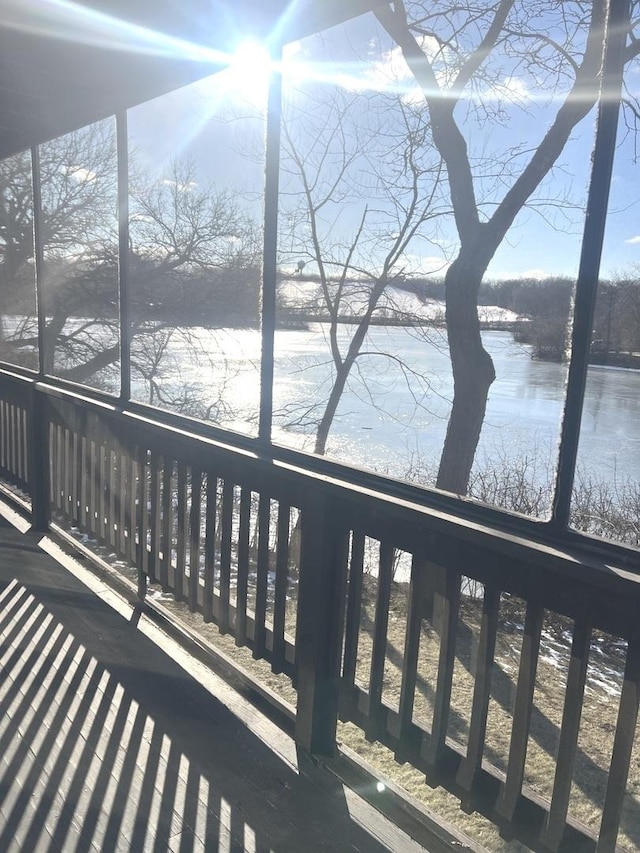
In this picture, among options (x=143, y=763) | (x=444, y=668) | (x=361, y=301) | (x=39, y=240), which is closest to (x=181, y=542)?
(x=143, y=763)

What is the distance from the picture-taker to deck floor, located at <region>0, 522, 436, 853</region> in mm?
1562

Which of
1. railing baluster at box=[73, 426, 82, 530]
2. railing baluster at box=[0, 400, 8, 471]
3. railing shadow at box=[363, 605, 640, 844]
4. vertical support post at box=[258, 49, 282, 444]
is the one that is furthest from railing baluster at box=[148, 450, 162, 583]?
railing baluster at box=[0, 400, 8, 471]

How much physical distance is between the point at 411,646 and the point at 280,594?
0.56 meters

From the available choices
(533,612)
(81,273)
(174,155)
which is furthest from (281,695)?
(81,273)

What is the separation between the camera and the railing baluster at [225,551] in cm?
228

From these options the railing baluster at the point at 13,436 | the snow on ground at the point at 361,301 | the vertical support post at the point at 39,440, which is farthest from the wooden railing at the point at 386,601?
the snow on ground at the point at 361,301

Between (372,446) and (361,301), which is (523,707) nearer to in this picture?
(361,301)

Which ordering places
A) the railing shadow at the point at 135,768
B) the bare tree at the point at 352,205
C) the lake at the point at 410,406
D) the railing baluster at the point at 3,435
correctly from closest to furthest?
1. the railing shadow at the point at 135,768
2. the railing baluster at the point at 3,435
3. the lake at the point at 410,406
4. the bare tree at the point at 352,205

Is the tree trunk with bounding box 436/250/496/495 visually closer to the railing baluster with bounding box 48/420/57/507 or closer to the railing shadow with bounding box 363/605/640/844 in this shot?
the railing shadow with bounding box 363/605/640/844

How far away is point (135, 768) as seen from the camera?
1.77 meters

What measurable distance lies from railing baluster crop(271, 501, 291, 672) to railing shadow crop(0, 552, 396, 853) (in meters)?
0.24

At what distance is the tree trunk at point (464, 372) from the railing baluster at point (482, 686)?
381 centimetres

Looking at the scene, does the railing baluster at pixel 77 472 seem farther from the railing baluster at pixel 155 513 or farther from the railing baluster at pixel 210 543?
the railing baluster at pixel 210 543

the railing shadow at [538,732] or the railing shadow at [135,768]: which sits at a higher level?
the railing shadow at [135,768]
